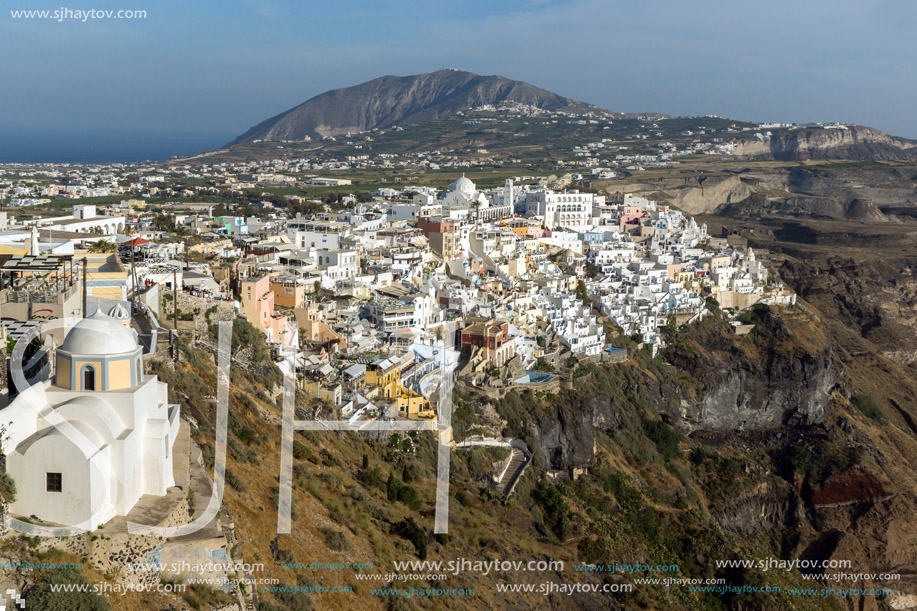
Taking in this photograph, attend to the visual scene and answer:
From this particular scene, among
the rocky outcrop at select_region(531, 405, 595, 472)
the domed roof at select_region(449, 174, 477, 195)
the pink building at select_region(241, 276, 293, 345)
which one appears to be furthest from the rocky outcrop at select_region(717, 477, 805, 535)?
the domed roof at select_region(449, 174, 477, 195)

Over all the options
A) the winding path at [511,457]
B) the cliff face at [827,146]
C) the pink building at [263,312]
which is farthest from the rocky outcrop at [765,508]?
the cliff face at [827,146]

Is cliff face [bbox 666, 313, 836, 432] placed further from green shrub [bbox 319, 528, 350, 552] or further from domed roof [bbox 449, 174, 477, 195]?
green shrub [bbox 319, 528, 350, 552]

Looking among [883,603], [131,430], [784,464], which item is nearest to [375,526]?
[131,430]

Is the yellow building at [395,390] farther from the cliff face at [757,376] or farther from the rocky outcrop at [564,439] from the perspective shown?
the cliff face at [757,376]

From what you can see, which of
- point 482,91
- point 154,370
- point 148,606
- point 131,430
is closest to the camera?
point 148,606

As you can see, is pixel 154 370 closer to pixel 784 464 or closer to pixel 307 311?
pixel 307 311

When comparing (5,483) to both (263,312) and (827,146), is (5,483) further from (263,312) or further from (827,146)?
(827,146)
